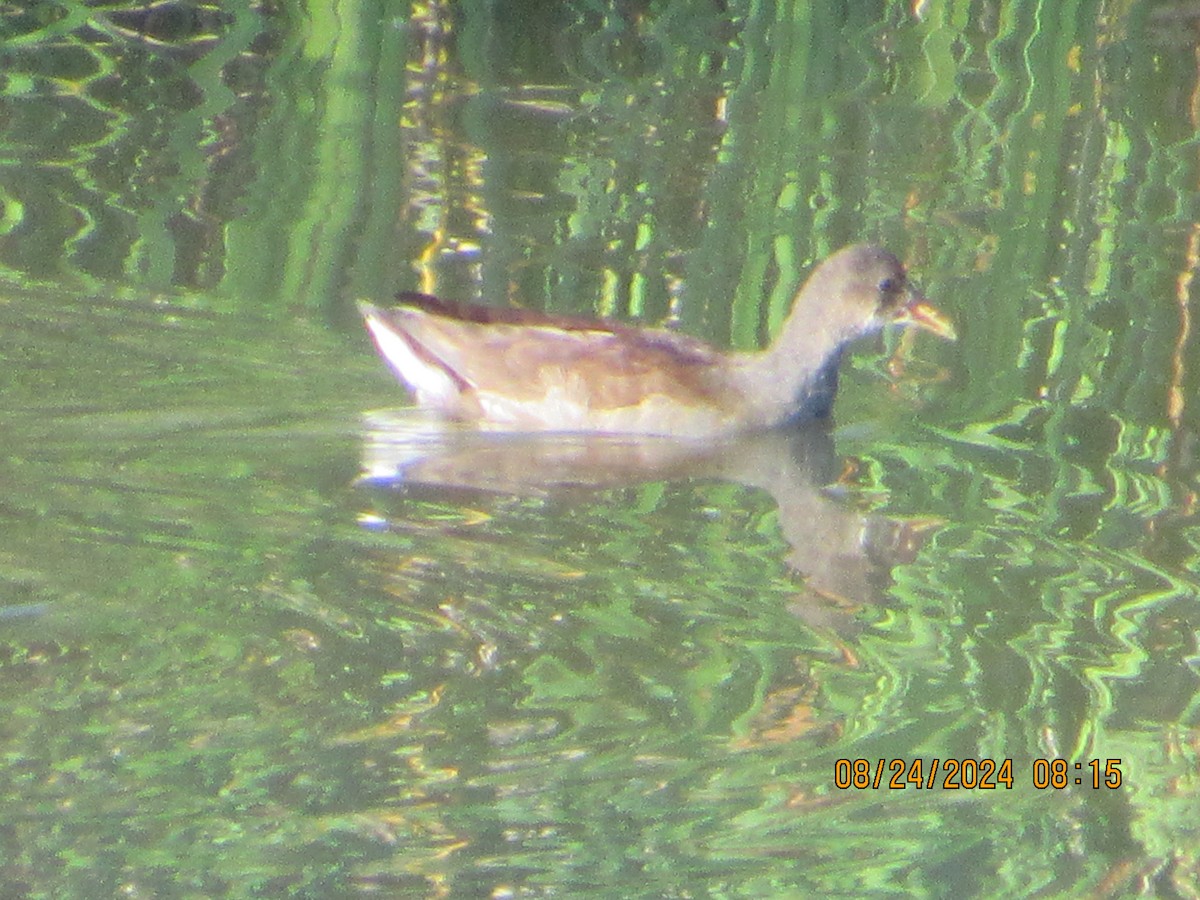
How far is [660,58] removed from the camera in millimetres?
12047

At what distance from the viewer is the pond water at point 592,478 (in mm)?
4926

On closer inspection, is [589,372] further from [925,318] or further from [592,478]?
[925,318]

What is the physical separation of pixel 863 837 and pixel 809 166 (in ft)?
20.4

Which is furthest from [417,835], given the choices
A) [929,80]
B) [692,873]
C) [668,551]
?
[929,80]

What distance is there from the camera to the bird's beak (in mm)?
8477

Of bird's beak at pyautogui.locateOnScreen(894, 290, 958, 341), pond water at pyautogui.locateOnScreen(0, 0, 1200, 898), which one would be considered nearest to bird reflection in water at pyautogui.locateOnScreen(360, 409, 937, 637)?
pond water at pyautogui.locateOnScreen(0, 0, 1200, 898)

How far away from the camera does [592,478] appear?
7434mm

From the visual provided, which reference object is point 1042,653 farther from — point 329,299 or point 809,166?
point 809,166
